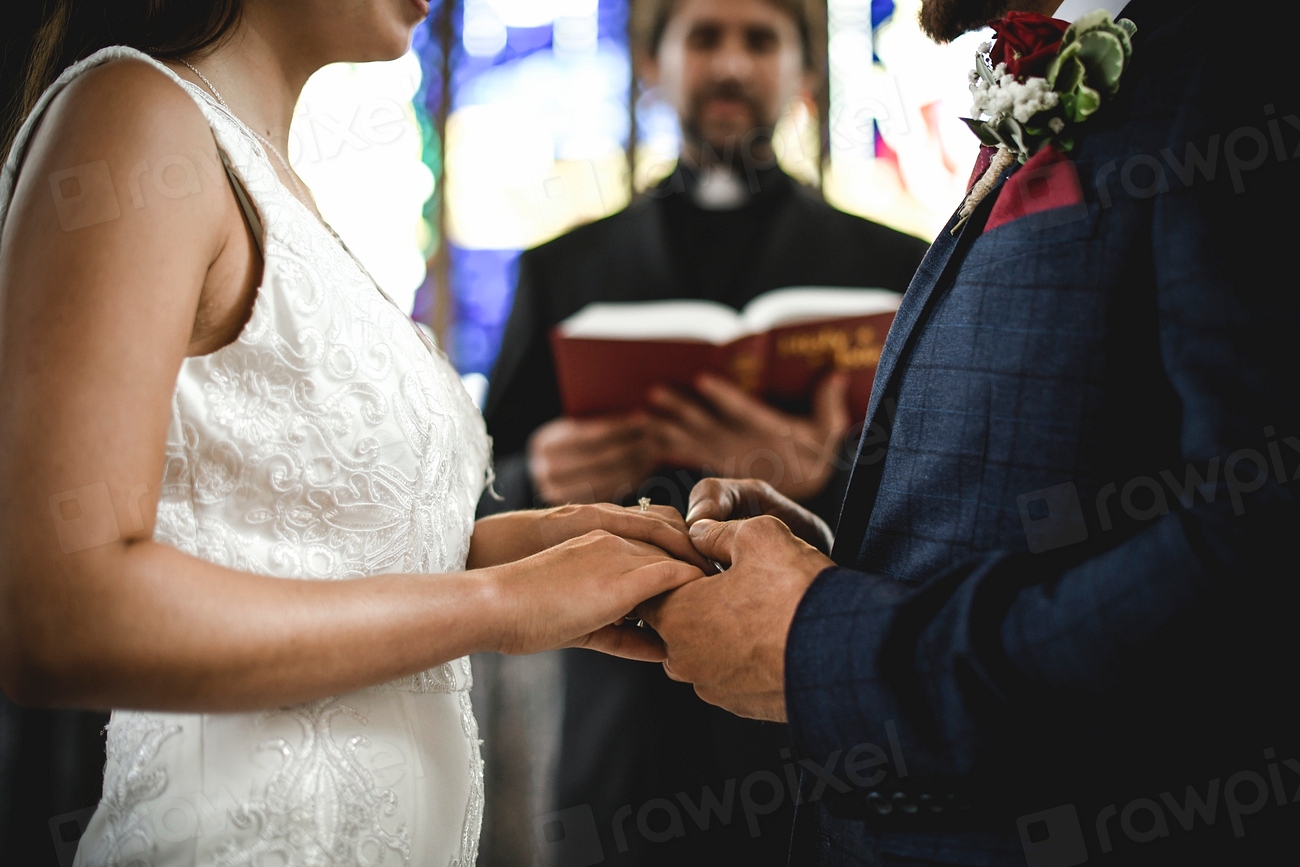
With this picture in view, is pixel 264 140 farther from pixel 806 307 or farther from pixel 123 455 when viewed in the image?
pixel 806 307

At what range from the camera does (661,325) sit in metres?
2.04

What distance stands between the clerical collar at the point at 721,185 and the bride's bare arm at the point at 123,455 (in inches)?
97.1

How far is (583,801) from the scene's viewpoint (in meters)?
2.81

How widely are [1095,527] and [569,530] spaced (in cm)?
80

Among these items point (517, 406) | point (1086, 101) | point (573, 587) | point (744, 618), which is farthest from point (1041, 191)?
point (517, 406)

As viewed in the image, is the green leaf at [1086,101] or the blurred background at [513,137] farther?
the blurred background at [513,137]

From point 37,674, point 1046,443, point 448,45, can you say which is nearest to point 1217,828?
point 1046,443

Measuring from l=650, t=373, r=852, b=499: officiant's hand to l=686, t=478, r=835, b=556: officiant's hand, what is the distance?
0.65 metres

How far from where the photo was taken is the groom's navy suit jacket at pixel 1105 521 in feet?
2.99

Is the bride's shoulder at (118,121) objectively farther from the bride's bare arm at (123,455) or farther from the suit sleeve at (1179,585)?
the suit sleeve at (1179,585)

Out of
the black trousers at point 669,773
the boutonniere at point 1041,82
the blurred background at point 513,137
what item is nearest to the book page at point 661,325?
the boutonniere at point 1041,82

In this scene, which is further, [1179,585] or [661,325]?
[661,325]

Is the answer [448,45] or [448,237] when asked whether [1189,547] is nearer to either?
[448,237]
